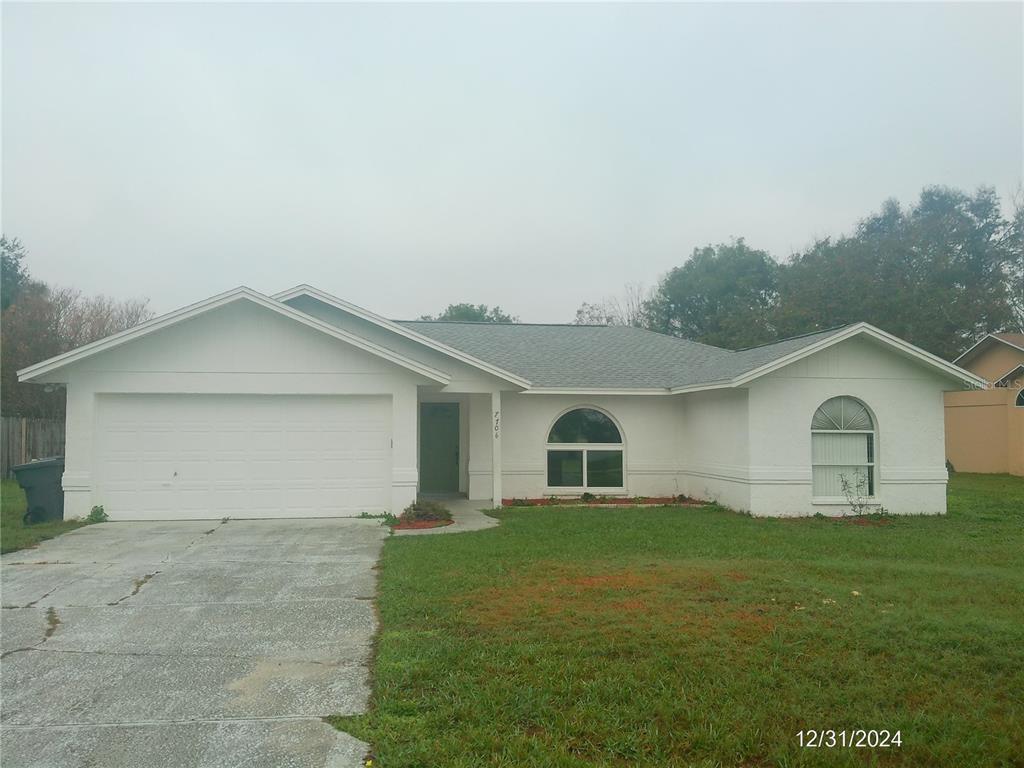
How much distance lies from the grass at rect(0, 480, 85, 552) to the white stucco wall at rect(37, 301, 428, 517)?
0.55 m

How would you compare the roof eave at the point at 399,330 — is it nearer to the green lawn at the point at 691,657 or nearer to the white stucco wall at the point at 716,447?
the white stucco wall at the point at 716,447

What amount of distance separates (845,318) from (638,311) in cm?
1620

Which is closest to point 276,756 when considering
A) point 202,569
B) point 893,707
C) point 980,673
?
point 893,707

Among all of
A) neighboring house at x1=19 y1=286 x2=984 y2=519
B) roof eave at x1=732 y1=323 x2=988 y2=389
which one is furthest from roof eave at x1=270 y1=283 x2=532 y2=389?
roof eave at x1=732 y1=323 x2=988 y2=389

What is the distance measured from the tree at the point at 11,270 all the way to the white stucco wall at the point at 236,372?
20565 millimetres

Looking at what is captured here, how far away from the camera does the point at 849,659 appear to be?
585 cm

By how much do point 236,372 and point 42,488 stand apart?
158 inches

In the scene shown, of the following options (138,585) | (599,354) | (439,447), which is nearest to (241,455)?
(138,585)

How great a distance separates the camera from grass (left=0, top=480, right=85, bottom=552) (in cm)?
1130

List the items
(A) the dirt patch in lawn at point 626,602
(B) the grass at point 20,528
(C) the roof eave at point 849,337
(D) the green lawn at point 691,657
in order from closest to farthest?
(D) the green lawn at point 691,657
(A) the dirt patch in lawn at point 626,602
(B) the grass at point 20,528
(C) the roof eave at point 849,337

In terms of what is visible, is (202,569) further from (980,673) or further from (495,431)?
(980,673)

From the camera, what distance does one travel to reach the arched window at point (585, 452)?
17.6 meters

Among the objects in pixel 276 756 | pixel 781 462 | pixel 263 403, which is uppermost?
pixel 263 403
